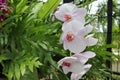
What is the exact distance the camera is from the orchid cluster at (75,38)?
0.71 metres

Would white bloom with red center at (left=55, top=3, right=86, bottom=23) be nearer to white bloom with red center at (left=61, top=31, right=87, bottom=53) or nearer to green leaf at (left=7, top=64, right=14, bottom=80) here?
white bloom with red center at (left=61, top=31, right=87, bottom=53)

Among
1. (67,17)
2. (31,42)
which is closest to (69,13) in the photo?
(67,17)

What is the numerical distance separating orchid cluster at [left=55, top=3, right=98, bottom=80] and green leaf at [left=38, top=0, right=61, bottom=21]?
7 centimetres

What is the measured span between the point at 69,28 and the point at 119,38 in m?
1.86

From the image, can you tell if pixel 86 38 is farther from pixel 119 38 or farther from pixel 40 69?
pixel 119 38

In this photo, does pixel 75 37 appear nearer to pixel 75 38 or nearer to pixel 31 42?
pixel 75 38

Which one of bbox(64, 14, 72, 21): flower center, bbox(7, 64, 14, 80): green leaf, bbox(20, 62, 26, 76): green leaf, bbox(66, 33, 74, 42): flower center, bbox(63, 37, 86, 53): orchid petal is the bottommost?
bbox(7, 64, 14, 80): green leaf

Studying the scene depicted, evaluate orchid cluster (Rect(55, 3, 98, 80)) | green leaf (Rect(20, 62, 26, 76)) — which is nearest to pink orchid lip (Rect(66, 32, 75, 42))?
orchid cluster (Rect(55, 3, 98, 80))

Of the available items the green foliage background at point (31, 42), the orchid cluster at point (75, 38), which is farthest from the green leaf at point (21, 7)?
the orchid cluster at point (75, 38)

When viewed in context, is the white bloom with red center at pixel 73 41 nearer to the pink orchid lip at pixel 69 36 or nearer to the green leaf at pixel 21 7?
the pink orchid lip at pixel 69 36

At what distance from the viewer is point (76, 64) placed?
2.33ft

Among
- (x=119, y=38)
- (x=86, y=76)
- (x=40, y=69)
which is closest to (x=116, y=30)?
(x=119, y=38)

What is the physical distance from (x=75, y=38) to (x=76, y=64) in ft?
0.20

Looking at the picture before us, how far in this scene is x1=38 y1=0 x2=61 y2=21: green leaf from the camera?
806 mm
